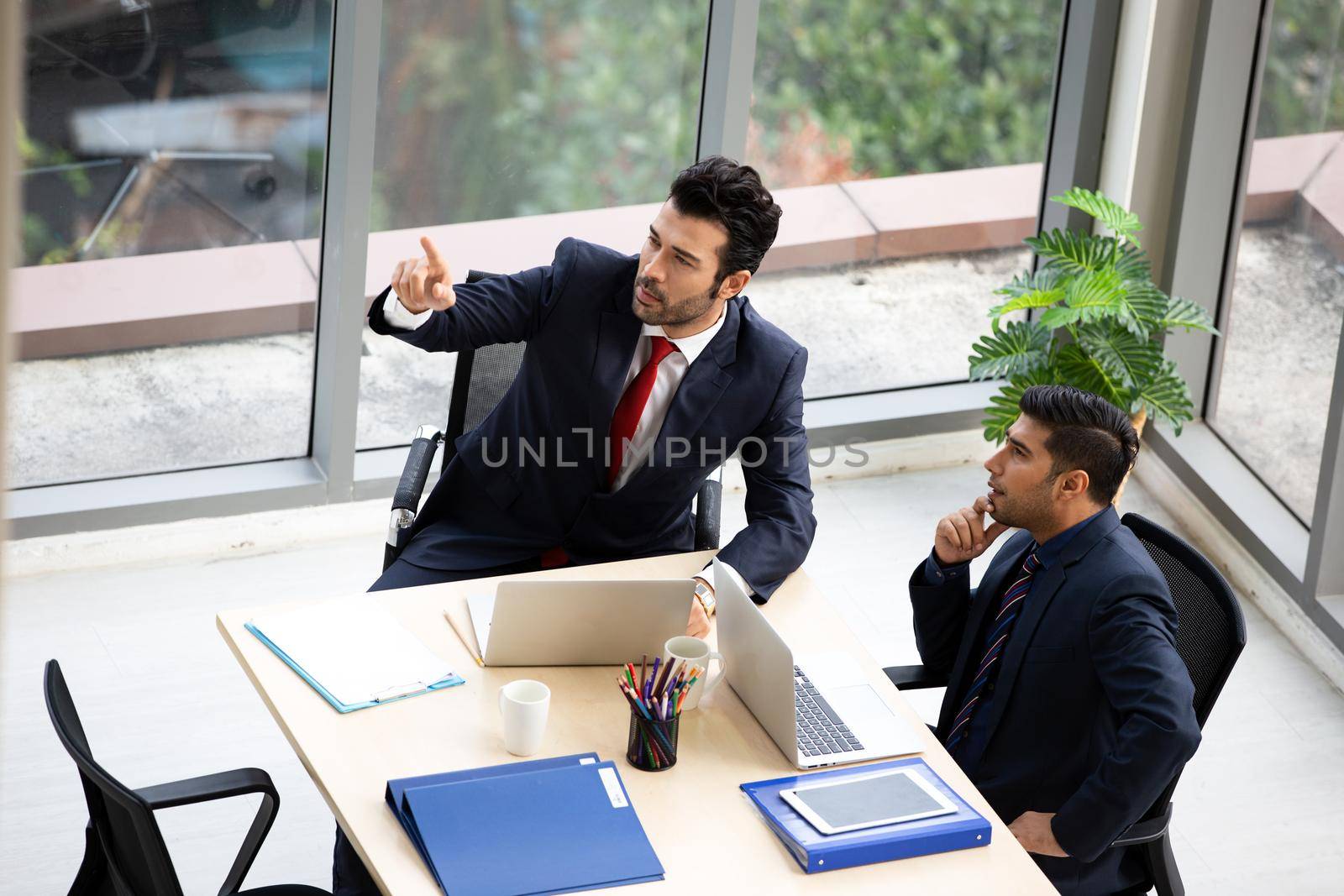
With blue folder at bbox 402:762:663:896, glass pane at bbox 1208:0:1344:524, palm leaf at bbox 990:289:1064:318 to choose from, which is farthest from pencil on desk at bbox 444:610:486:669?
glass pane at bbox 1208:0:1344:524

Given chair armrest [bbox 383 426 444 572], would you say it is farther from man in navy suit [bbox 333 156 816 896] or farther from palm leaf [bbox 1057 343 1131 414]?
palm leaf [bbox 1057 343 1131 414]

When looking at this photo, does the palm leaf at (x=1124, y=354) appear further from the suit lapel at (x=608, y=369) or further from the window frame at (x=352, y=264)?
the suit lapel at (x=608, y=369)

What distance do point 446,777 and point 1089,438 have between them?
4.12 ft

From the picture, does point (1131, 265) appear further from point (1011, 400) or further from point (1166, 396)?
point (1011, 400)

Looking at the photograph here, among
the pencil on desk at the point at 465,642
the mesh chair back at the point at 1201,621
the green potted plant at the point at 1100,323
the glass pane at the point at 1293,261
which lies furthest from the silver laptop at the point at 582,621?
the glass pane at the point at 1293,261

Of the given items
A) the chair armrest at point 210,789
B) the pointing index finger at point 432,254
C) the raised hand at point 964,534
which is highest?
the pointing index finger at point 432,254

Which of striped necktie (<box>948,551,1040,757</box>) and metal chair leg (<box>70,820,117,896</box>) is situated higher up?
striped necktie (<box>948,551,1040,757</box>)

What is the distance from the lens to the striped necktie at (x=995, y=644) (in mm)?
2805

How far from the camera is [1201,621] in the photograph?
2.71 m

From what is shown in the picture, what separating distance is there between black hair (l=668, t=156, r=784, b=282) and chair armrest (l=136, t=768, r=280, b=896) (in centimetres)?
138

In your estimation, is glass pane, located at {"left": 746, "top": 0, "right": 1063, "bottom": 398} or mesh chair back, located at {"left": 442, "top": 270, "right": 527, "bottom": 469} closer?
mesh chair back, located at {"left": 442, "top": 270, "right": 527, "bottom": 469}

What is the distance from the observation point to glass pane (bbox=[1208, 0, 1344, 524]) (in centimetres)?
468

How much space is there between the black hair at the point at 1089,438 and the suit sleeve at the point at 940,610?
0.31 m

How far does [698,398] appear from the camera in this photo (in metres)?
3.26
